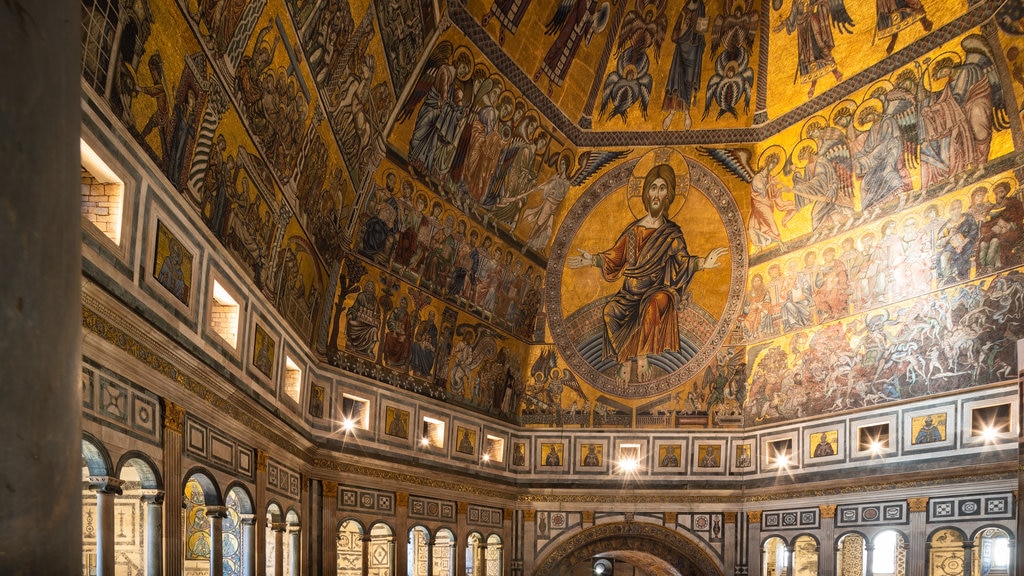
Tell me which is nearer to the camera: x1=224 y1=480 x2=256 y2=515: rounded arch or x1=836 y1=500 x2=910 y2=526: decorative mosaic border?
x1=224 y1=480 x2=256 y2=515: rounded arch

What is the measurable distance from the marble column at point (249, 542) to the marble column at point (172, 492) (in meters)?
4.29

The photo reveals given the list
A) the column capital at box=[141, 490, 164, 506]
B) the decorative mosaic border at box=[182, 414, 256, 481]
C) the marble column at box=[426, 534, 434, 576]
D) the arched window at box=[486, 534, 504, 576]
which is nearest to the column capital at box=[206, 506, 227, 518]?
the decorative mosaic border at box=[182, 414, 256, 481]

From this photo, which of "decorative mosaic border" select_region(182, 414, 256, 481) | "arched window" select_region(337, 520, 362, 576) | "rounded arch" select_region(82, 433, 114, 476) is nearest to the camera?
"rounded arch" select_region(82, 433, 114, 476)

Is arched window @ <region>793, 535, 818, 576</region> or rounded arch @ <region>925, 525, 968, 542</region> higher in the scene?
Result: rounded arch @ <region>925, 525, 968, 542</region>

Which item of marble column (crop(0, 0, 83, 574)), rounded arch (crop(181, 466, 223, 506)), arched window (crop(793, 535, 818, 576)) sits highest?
marble column (crop(0, 0, 83, 574))

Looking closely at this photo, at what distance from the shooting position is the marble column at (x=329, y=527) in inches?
834

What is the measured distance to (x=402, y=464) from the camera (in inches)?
955

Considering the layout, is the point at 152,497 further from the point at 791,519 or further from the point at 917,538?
the point at 791,519

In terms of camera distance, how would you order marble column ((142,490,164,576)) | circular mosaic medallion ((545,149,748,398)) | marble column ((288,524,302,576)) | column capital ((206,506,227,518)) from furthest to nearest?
circular mosaic medallion ((545,149,748,398))
marble column ((288,524,302,576))
column capital ((206,506,227,518))
marble column ((142,490,164,576))

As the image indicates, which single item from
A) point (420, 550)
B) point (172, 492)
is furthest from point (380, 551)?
point (172, 492)

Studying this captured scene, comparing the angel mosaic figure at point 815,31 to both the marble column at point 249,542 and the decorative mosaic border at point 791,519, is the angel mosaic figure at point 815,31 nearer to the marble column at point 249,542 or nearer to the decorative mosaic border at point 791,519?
the decorative mosaic border at point 791,519

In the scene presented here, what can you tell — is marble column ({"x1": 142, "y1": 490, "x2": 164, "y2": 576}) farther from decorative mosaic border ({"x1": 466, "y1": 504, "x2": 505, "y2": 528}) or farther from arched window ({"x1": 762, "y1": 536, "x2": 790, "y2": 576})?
arched window ({"x1": 762, "y1": 536, "x2": 790, "y2": 576})

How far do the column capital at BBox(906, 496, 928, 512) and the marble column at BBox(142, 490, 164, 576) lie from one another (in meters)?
20.1

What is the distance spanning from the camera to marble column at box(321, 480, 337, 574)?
834 inches
